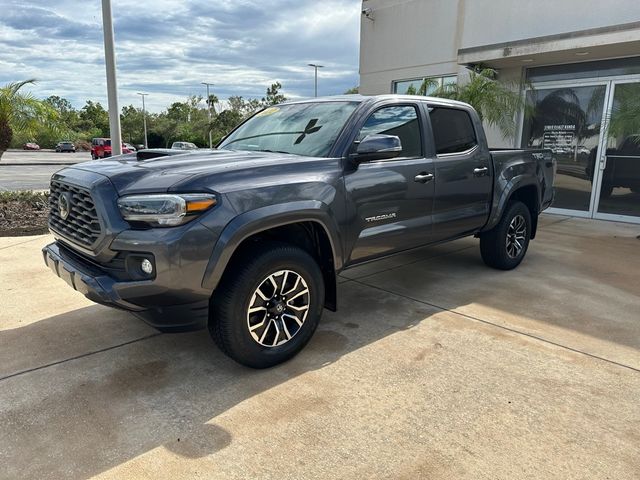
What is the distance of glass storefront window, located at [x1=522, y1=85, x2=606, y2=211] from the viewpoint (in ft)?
31.8

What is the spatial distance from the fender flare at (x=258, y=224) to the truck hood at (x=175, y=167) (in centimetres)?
27

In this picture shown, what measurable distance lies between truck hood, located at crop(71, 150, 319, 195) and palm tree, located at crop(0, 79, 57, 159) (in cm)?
647

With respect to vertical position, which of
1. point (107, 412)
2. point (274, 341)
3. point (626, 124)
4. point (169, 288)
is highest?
point (626, 124)

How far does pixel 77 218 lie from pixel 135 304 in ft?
2.59

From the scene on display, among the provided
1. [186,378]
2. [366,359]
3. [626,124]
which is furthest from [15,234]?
[626,124]

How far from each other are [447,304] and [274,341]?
2.03 meters

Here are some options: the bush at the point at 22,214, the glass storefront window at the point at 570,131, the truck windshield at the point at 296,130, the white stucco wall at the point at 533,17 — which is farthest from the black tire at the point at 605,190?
the bush at the point at 22,214

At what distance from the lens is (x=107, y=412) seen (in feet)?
9.34

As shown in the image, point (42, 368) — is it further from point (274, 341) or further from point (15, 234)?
point (15, 234)

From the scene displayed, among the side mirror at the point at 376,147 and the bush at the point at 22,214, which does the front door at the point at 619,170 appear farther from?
the bush at the point at 22,214

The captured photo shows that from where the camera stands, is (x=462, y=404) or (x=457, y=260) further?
(x=457, y=260)

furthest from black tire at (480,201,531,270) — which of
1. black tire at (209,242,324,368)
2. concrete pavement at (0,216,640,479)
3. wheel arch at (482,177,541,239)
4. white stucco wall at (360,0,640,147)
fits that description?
white stucco wall at (360,0,640,147)

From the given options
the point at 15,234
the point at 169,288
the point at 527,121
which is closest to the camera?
the point at 169,288

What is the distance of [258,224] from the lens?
3035 mm
